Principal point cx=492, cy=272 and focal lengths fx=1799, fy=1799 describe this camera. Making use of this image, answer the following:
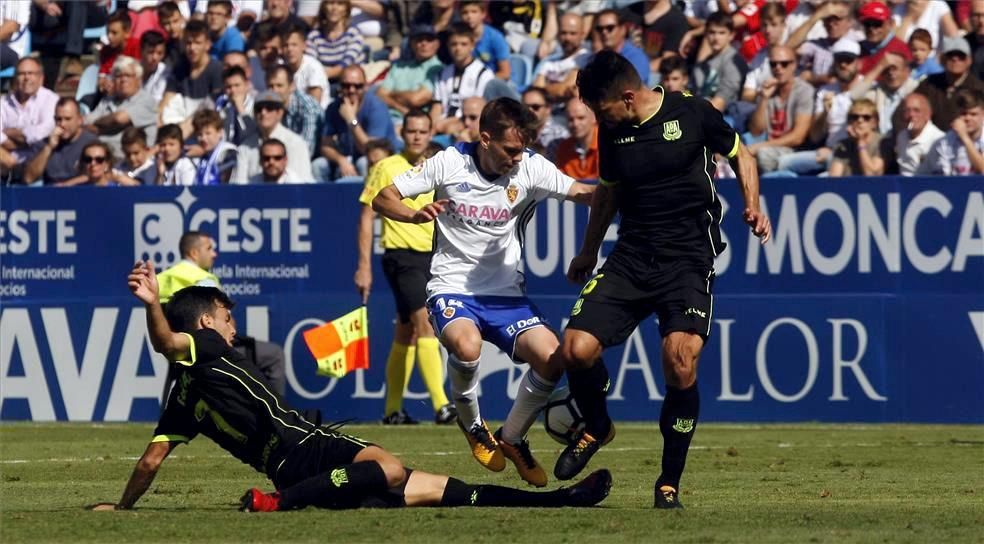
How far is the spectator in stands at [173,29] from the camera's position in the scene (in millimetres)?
20172

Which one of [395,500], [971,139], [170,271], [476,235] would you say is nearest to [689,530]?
[395,500]

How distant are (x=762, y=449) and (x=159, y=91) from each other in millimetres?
9527

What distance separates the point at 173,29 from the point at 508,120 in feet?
37.0

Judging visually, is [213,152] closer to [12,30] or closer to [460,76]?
[460,76]

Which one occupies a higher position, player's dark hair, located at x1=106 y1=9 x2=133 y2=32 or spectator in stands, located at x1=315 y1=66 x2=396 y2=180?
player's dark hair, located at x1=106 y1=9 x2=133 y2=32

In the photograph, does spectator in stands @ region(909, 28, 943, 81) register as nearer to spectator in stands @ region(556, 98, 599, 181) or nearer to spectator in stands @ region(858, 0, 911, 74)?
spectator in stands @ region(858, 0, 911, 74)

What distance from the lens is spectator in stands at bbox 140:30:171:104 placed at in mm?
20038

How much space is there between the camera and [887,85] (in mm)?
16969

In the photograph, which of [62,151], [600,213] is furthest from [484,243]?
[62,151]

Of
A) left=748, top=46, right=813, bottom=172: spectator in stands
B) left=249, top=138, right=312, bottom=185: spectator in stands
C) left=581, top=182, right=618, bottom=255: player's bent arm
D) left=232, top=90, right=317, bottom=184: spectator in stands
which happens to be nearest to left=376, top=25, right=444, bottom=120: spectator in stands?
left=232, top=90, right=317, bottom=184: spectator in stands

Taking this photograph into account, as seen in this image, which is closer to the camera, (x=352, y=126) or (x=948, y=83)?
(x=948, y=83)

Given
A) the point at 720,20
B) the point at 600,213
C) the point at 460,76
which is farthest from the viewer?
the point at 460,76

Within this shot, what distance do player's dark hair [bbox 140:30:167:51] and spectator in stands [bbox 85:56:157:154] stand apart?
320 mm

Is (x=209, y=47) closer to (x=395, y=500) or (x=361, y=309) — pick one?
(x=361, y=309)
